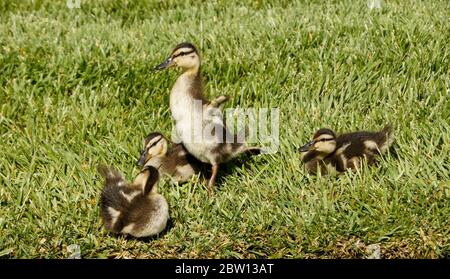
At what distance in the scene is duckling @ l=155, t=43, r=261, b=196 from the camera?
5.20 m

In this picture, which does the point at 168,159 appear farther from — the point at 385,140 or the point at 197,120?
the point at 385,140

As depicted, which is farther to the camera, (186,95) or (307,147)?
(307,147)

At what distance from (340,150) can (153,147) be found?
131 cm

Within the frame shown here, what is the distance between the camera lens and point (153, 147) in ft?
17.5

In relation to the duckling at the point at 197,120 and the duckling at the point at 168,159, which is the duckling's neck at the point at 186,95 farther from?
the duckling at the point at 168,159

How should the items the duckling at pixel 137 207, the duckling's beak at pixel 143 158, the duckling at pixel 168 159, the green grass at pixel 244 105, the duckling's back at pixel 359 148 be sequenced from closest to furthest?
the duckling at pixel 137 207 < the green grass at pixel 244 105 < the duckling's beak at pixel 143 158 < the duckling at pixel 168 159 < the duckling's back at pixel 359 148

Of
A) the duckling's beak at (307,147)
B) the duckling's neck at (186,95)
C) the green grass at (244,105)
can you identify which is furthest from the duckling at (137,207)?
the duckling's beak at (307,147)

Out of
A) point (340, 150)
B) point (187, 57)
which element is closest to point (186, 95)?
point (187, 57)

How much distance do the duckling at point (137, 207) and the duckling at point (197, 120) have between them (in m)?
0.41

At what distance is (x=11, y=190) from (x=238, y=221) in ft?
5.39

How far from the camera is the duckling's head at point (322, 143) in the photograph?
5.40 m

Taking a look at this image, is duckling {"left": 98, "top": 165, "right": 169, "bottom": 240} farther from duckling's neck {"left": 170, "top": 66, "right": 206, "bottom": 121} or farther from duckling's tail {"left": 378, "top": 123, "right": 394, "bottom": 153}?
duckling's tail {"left": 378, "top": 123, "right": 394, "bottom": 153}

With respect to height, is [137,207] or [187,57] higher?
[187,57]
